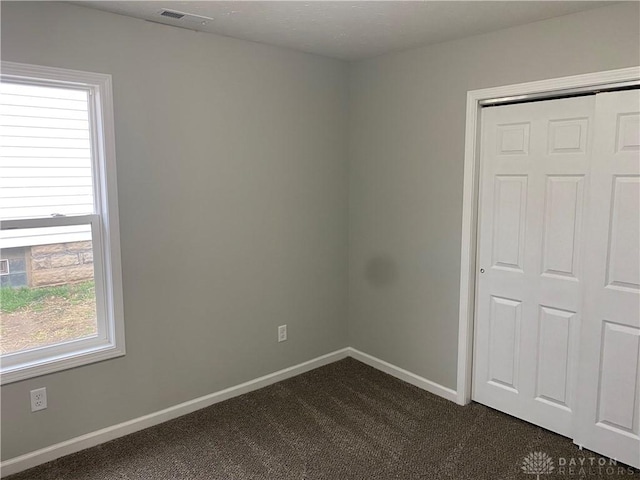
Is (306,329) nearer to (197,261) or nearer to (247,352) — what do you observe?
(247,352)

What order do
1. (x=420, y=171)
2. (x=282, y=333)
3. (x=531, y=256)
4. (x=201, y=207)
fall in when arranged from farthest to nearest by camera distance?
(x=282, y=333) → (x=420, y=171) → (x=201, y=207) → (x=531, y=256)

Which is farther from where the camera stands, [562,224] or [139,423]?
[139,423]

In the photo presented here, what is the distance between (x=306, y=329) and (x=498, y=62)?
2.27 metres

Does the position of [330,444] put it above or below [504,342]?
below

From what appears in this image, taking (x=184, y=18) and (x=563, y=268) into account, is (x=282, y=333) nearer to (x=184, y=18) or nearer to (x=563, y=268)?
(x=563, y=268)

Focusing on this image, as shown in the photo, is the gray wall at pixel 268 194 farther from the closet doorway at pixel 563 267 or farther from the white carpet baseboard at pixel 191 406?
the closet doorway at pixel 563 267

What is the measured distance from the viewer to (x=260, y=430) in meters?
2.90

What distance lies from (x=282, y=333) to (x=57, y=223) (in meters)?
1.70

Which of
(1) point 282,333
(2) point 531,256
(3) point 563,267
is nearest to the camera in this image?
(3) point 563,267

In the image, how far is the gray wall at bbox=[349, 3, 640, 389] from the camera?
2.68 meters

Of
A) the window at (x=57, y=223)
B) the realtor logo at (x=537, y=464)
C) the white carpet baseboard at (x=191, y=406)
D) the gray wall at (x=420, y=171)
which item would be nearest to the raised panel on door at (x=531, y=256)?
the gray wall at (x=420, y=171)

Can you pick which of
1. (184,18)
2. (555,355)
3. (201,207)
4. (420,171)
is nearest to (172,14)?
(184,18)

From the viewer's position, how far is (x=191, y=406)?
10.2ft

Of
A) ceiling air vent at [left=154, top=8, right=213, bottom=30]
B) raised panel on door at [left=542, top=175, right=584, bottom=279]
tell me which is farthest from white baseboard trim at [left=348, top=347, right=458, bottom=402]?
ceiling air vent at [left=154, top=8, right=213, bottom=30]
